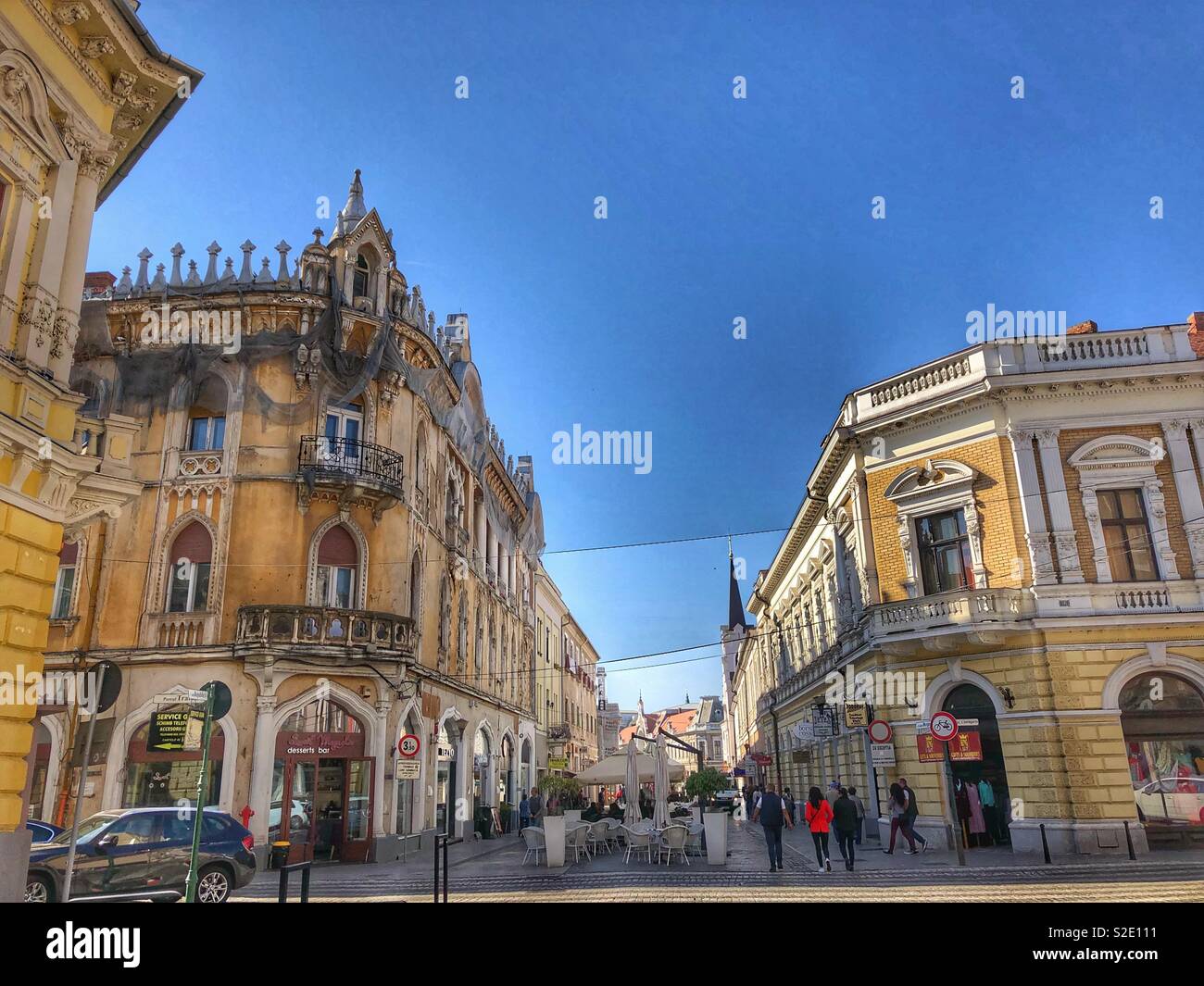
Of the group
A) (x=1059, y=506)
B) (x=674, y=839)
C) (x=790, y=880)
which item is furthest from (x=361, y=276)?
(x=790, y=880)

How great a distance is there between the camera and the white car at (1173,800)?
18172mm

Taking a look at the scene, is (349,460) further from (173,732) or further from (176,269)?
(173,732)

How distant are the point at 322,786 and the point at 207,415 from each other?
10.8 m

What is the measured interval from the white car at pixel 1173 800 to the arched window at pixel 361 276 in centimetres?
2401

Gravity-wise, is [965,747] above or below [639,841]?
above

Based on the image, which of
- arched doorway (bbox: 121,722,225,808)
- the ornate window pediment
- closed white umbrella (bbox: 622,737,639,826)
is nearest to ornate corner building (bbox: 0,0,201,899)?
arched doorway (bbox: 121,722,225,808)

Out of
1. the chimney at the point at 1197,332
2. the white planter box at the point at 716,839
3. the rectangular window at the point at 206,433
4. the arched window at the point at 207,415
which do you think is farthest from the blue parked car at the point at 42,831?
the chimney at the point at 1197,332

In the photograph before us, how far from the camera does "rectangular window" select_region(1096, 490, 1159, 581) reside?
19844mm

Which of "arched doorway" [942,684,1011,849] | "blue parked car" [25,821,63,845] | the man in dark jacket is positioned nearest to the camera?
"blue parked car" [25,821,63,845]

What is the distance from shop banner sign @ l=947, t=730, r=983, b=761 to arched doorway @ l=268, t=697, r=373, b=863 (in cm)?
1422

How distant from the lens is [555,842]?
18.9m

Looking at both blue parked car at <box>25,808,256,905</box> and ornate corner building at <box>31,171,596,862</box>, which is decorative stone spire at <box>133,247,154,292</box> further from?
blue parked car at <box>25,808,256,905</box>

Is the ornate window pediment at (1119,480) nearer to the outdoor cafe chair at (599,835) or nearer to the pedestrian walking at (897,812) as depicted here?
the pedestrian walking at (897,812)

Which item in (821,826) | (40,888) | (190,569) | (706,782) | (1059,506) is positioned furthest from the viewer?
(706,782)
